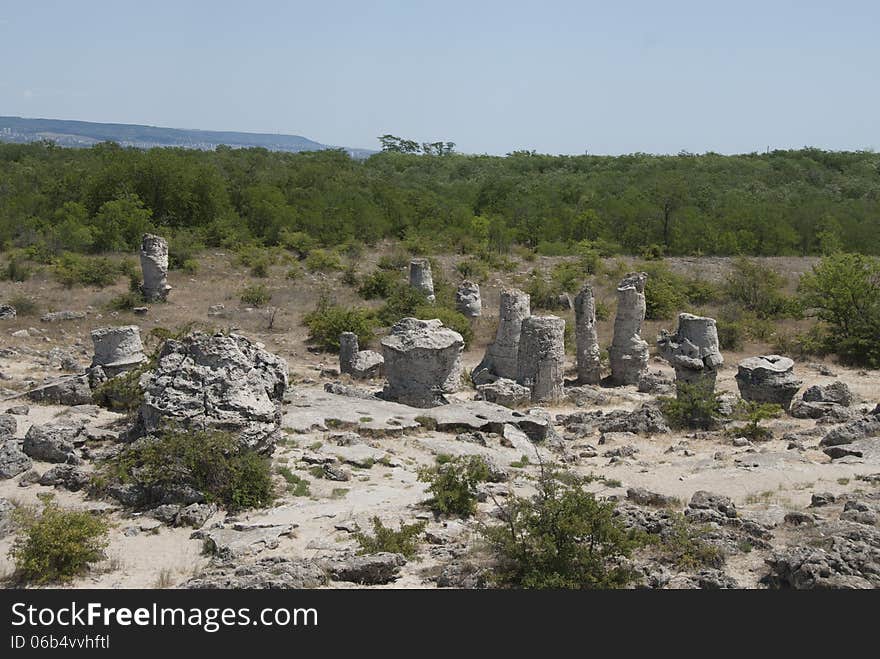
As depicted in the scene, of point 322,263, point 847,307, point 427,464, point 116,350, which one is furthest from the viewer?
point 322,263

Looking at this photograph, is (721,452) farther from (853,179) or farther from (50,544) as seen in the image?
(853,179)

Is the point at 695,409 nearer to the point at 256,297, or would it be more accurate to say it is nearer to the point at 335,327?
the point at 335,327

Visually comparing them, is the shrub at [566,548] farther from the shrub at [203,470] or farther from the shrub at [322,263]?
the shrub at [322,263]

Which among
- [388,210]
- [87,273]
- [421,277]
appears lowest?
[87,273]

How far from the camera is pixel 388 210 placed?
4019 cm

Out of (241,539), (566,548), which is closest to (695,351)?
(566,548)

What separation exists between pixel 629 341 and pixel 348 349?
6.11 metres

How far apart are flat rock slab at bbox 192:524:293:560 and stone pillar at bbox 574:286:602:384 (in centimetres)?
1035

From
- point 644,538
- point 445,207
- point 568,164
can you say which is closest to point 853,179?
point 568,164

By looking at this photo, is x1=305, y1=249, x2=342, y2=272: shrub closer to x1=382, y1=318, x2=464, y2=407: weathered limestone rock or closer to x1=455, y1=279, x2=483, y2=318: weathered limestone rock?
x1=455, y1=279, x2=483, y2=318: weathered limestone rock

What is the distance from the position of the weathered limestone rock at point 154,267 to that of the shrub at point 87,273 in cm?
230

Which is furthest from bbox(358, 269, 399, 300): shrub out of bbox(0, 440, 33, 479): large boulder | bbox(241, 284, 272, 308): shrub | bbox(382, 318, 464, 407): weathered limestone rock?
bbox(0, 440, 33, 479): large boulder

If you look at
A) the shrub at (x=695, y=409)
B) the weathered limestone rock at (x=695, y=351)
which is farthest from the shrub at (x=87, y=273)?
the shrub at (x=695, y=409)

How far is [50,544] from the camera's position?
27.7ft
